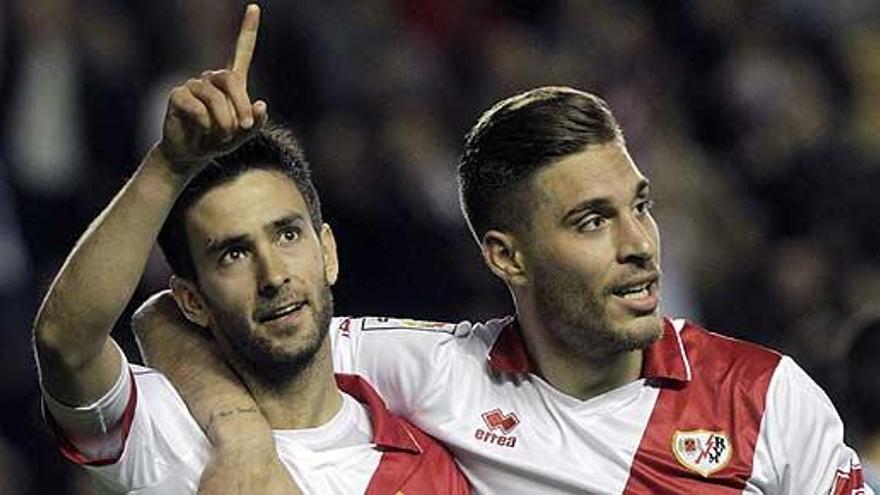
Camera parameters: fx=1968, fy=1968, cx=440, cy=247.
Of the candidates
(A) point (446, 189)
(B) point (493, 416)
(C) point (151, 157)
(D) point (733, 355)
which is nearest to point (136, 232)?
(C) point (151, 157)

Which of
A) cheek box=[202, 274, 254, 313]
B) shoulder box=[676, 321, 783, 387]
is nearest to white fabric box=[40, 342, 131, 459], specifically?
cheek box=[202, 274, 254, 313]

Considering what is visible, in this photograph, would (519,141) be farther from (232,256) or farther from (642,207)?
(232,256)

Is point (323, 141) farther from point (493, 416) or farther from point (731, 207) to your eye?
point (493, 416)

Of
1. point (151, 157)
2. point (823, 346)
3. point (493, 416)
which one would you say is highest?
point (151, 157)

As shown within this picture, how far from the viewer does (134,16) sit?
24.5 feet

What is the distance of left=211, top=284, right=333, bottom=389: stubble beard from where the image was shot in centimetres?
351

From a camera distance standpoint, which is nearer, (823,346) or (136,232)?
(136,232)

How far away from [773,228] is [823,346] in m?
0.56

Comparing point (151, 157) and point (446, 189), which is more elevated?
point (151, 157)

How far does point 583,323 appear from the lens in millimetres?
3715

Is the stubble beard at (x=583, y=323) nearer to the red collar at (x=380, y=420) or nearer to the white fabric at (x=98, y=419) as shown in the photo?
the red collar at (x=380, y=420)

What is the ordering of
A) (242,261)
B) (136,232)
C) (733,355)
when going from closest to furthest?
(136,232), (242,261), (733,355)

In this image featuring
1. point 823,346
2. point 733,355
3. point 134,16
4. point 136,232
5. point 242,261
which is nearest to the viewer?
point 136,232

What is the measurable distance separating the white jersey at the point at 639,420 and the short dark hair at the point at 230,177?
444 millimetres
